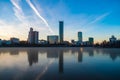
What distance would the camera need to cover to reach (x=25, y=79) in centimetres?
1948

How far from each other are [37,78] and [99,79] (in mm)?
6537

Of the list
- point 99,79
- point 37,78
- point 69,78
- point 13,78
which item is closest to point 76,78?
point 69,78

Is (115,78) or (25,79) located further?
(115,78)

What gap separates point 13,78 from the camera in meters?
20.0

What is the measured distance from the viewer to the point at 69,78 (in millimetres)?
20406

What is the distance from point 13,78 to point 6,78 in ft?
2.32

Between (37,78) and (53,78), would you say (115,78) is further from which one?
(37,78)

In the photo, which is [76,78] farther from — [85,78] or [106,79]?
[106,79]

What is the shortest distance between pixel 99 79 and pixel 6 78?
9.73 metres

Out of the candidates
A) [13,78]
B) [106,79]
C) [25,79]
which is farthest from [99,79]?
[13,78]

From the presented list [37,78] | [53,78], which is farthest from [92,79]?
[37,78]

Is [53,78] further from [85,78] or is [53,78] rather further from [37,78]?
[85,78]

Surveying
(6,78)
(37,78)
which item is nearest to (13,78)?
(6,78)

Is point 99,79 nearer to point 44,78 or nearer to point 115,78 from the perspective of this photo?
point 115,78
